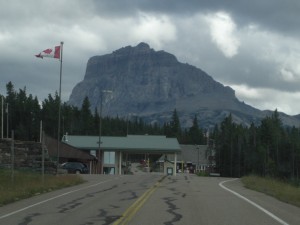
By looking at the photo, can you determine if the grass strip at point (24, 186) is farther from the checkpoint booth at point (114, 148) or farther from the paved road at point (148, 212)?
the checkpoint booth at point (114, 148)

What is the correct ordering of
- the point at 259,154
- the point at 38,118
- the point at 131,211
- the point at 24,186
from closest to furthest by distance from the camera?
1. the point at 131,211
2. the point at 24,186
3. the point at 259,154
4. the point at 38,118

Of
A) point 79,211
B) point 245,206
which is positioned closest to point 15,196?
point 79,211

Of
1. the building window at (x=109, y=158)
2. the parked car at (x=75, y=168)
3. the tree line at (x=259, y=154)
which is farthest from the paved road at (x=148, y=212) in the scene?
the tree line at (x=259, y=154)

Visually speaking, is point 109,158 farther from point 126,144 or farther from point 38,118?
point 38,118

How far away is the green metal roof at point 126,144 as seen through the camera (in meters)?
91.5

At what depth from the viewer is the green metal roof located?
300ft

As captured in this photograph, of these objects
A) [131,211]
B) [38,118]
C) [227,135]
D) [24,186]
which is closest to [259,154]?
[227,135]

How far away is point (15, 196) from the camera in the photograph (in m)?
24.1

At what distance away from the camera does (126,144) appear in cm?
9494

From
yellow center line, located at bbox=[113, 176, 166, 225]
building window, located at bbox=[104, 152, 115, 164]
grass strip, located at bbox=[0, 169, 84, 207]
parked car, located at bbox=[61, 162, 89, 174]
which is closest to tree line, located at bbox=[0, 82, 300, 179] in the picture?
building window, located at bbox=[104, 152, 115, 164]

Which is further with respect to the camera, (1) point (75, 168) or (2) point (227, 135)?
(2) point (227, 135)

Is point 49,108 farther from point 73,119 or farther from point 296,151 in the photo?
point 296,151

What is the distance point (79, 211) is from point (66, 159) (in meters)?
60.6

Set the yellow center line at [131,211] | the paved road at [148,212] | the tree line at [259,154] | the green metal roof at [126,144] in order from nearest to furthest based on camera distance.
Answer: the yellow center line at [131,211] < the paved road at [148,212] < the green metal roof at [126,144] < the tree line at [259,154]
